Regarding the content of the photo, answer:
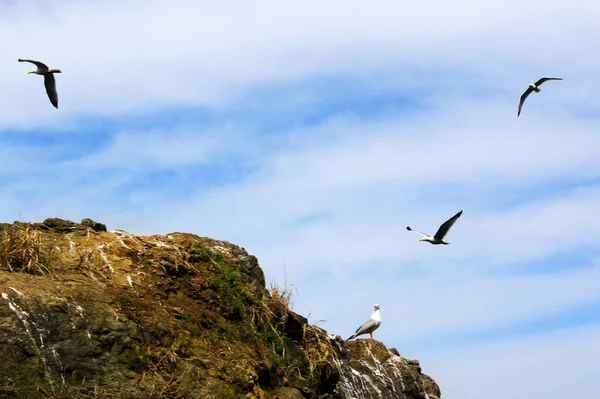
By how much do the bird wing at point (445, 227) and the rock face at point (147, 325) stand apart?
16.7 ft

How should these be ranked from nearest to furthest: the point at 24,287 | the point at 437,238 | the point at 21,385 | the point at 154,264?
the point at 21,385 → the point at 24,287 → the point at 154,264 → the point at 437,238

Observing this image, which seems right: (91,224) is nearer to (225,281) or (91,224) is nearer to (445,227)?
(225,281)

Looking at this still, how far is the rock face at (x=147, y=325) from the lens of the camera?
10695mm

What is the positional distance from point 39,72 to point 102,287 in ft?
22.5

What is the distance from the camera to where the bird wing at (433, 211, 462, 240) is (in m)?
19.7

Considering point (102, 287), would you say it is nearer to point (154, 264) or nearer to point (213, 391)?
point (154, 264)

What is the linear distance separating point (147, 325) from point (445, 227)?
979cm

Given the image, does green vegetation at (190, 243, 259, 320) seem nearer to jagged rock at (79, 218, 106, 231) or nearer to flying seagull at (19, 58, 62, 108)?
jagged rock at (79, 218, 106, 231)

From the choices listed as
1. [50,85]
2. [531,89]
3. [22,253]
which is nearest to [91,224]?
[22,253]

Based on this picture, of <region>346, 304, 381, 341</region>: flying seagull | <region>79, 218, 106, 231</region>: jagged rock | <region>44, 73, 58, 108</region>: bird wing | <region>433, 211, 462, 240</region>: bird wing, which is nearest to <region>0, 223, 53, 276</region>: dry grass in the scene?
<region>79, 218, 106, 231</region>: jagged rock

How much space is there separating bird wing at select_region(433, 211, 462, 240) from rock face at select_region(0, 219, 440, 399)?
508 centimetres

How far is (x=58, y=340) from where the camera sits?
35.6 feet

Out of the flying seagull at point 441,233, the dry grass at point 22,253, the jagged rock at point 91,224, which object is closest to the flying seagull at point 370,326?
the flying seagull at point 441,233

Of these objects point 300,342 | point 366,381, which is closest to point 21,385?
point 300,342
